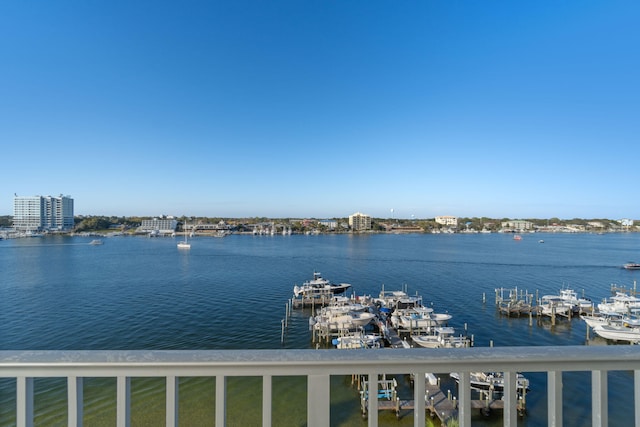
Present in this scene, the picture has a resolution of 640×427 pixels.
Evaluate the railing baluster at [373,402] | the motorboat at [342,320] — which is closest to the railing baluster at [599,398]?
the railing baluster at [373,402]

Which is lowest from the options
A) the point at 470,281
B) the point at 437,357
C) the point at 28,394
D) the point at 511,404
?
the point at 470,281

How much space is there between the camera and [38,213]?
293ft

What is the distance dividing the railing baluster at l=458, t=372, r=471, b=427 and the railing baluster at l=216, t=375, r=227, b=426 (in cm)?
84

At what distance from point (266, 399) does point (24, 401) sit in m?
0.80

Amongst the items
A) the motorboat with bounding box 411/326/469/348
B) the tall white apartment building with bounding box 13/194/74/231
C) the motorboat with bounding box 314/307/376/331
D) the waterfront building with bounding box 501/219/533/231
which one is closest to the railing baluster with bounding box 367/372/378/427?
the motorboat with bounding box 411/326/469/348

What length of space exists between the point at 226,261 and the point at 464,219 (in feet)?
425

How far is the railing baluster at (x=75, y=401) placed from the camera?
38.4 inches

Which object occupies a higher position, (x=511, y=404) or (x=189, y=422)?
(x=511, y=404)

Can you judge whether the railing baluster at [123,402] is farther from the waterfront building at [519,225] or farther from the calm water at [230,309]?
the waterfront building at [519,225]

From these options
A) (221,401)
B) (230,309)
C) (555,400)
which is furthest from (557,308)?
(221,401)

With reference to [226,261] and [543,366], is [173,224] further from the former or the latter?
[543,366]

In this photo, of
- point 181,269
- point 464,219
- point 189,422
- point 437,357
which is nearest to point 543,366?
point 437,357

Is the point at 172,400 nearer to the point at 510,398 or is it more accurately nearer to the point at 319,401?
the point at 319,401

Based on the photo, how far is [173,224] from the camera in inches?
4006
